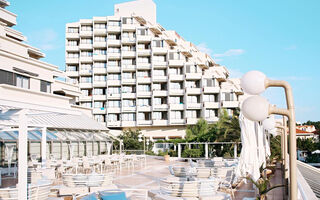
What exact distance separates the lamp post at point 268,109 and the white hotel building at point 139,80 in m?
53.8

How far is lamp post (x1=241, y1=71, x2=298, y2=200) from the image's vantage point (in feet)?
10.1

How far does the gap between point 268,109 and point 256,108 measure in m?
0.13

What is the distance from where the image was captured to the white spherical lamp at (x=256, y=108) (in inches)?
122

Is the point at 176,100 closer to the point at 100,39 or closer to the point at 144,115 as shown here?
the point at 144,115

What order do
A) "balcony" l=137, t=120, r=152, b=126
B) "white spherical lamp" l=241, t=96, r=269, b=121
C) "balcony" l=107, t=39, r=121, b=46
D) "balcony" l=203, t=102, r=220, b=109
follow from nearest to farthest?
1. "white spherical lamp" l=241, t=96, r=269, b=121
2. "balcony" l=203, t=102, r=220, b=109
3. "balcony" l=137, t=120, r=152, b=126
4. "balcony" l=107, t=39, r=121, b=46

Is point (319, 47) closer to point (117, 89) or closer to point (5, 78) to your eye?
point (5, 78)

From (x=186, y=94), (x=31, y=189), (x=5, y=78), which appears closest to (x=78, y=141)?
(x=5, y=78)

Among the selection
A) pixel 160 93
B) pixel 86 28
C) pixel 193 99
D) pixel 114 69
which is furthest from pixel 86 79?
pixel 193 99

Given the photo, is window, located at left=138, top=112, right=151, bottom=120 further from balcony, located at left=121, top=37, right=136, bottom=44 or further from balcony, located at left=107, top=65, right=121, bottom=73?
balcony, located at left=121, top=37, right=136, bottom=44

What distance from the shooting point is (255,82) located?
3.33m

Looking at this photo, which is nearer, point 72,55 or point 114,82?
point 114,82

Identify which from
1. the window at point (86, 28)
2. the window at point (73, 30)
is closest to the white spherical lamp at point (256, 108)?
the window at point (86, 28)

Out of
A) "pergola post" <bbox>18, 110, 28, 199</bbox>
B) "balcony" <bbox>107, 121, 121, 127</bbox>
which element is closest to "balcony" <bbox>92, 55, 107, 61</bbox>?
"balcony" <bbox>107, 121, 121, 127</bbox>

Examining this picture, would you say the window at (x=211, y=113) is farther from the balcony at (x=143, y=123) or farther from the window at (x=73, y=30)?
the window at (x=73, y=30)
